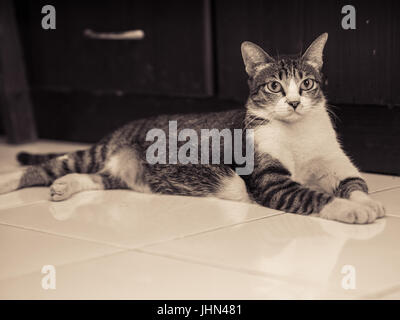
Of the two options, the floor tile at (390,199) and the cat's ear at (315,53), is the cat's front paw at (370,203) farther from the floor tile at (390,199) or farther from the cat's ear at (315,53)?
the cat's ear at (315,53)

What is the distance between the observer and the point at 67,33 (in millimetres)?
3168

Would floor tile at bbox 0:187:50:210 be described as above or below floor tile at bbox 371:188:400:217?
below

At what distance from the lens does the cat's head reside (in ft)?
6.79

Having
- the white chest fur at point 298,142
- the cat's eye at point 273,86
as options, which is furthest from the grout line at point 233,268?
the cat's eye at point 273,86

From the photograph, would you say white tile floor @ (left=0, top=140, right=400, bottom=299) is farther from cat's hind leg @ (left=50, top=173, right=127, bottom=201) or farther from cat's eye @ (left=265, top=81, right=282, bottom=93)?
cat's eye @ (left=265, top=81, right=282, bottom=93)

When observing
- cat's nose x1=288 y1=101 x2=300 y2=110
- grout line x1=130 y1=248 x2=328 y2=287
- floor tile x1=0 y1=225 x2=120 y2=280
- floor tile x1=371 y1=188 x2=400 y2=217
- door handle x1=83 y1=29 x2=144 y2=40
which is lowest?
floor tile x1=371 y1=188 x2=400 y2=217

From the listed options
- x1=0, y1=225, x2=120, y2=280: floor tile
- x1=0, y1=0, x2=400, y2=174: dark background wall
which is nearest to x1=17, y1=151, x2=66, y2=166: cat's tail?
x1=0, y1=0, x2=400, y2=174: dark background wall

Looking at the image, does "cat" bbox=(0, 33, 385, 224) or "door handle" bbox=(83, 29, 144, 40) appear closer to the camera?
"cat" bbox=(0, 33, 385, 224)

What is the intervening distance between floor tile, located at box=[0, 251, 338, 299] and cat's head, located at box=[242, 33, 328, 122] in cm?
70

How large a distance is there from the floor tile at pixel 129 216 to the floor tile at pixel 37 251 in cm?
→ 5

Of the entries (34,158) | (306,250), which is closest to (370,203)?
(306,250)

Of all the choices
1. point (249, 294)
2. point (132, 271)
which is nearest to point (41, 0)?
point (132, 271)

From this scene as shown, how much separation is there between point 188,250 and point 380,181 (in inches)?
37.7

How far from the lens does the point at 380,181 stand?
2.36 metres
